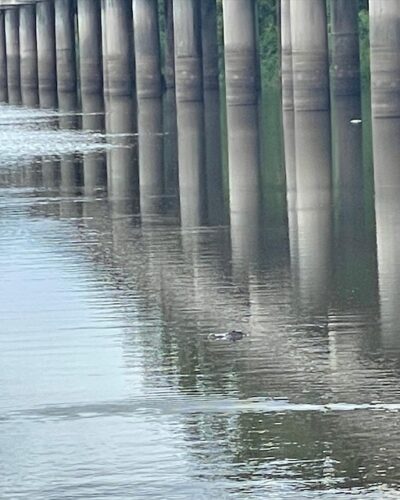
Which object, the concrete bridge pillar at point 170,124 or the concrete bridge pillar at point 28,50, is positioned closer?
the concrete bridge pillar at point 170,124

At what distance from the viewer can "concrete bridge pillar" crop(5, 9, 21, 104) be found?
316 feet

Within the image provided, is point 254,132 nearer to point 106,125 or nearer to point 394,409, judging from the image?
point 106,125

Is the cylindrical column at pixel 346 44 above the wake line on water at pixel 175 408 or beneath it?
above

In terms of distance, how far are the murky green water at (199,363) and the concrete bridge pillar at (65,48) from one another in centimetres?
5696

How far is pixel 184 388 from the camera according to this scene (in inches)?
551

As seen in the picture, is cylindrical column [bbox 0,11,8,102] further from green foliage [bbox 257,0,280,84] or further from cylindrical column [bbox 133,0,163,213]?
cylindrical column [bbox 133,0,163,213]

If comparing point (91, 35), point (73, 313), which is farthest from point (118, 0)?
point (73, 313)

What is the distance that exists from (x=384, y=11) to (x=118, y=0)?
26319mm

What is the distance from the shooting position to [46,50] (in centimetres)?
8612

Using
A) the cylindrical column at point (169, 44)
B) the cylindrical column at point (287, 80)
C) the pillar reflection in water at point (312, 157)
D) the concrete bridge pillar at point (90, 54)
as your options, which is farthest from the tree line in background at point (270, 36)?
the pillar reflection in water at point (312, 157)

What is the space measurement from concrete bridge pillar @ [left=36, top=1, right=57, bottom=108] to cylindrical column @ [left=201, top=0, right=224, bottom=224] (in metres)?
16.8

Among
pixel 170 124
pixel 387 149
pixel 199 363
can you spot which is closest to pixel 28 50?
pixel 170 124

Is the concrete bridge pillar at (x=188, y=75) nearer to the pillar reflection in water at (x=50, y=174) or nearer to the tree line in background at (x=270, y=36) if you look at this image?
the pillar reflection in water at (x=50, y=174)

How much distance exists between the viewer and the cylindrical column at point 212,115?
92.0ft
